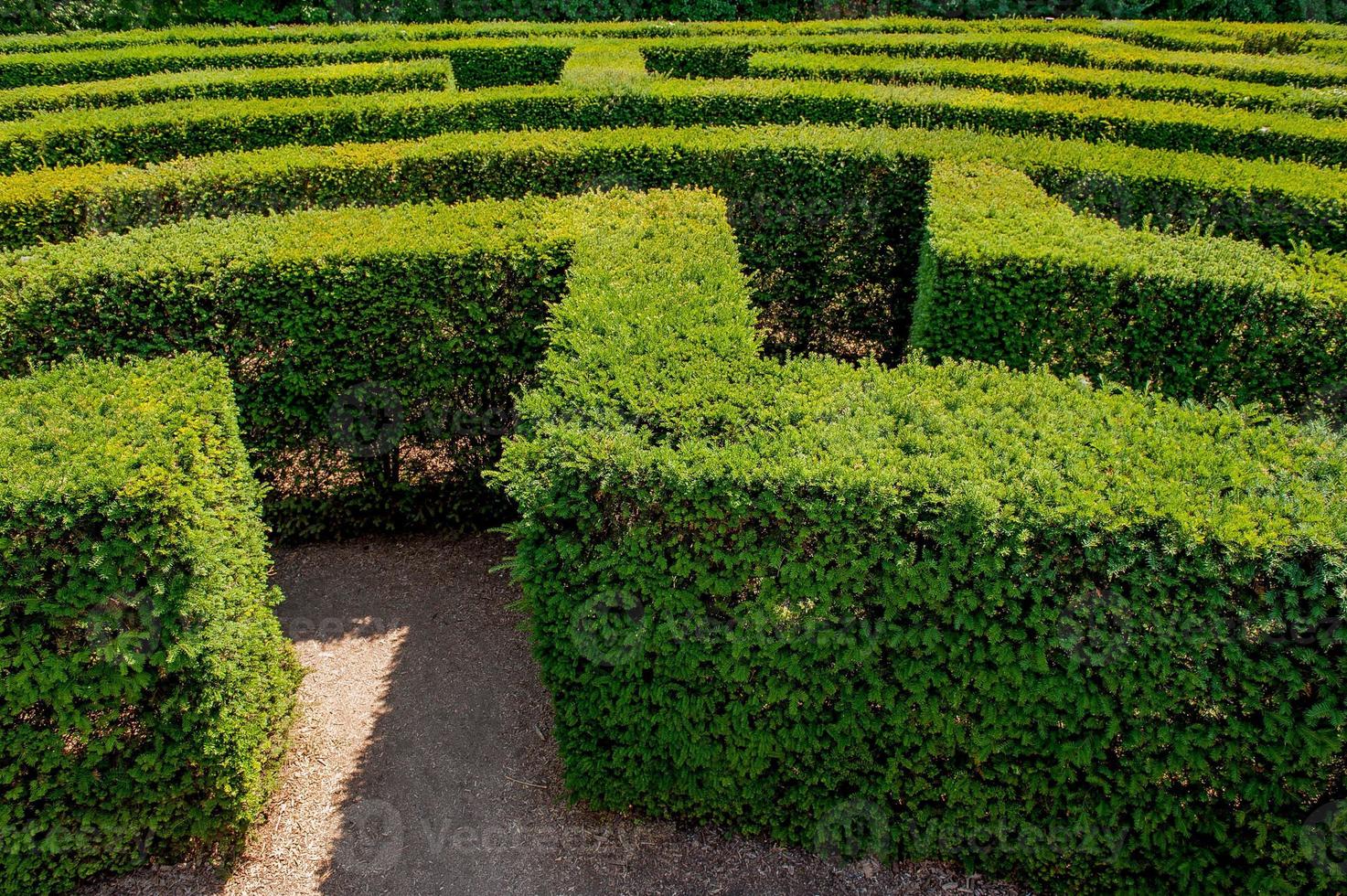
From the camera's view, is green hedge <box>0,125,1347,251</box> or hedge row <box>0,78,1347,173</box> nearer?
green hedge <box>0,125,1347,251</box>

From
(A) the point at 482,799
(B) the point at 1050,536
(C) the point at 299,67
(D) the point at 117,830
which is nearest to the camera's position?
(B) the point at 1050,536

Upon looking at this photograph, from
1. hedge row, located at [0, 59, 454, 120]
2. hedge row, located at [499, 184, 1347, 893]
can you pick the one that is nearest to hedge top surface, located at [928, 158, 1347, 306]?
hedge row, located at [499, 184, 1347, 893]

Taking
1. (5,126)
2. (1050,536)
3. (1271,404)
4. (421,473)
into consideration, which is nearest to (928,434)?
(1050,536)

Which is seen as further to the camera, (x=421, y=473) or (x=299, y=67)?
(x=299, y=67)

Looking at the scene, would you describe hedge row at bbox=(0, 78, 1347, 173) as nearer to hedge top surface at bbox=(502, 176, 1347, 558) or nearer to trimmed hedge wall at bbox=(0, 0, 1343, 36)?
hedge top surface at bbox=(502, 176, 1347, 558)

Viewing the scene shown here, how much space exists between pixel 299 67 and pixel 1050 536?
14856mm

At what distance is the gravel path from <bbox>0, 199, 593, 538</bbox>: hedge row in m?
1.28

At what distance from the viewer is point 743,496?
410 cm

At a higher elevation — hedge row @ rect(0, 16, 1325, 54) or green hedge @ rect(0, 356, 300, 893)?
hedge row @ rect(0, 16, 1325, 54)

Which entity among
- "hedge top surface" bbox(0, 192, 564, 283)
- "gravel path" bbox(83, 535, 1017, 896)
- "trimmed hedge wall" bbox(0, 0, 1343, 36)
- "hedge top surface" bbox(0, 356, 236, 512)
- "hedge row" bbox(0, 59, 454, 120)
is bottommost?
"gravel path" bbox(83, 535, 1017, 896)

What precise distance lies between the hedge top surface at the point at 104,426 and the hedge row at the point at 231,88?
906 centimetres

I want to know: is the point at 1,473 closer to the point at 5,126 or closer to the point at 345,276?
the point at 345,276

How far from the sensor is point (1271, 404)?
6.21 metres

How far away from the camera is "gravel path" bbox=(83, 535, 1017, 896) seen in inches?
189
